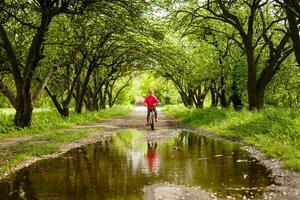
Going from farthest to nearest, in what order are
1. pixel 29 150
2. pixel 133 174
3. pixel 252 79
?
pixel 252 79 → pixel 29 150 → pixel 133 174

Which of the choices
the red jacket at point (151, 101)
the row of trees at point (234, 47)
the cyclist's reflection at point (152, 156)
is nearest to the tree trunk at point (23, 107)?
the red jacket at point (151, 101)

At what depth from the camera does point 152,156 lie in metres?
11.9

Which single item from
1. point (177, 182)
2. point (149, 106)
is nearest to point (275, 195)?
point (177, 182)

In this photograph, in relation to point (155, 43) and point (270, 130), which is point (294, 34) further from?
point (155, 43)

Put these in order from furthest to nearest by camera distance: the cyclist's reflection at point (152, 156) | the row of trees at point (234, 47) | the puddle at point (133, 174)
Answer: the row of trees at point (234, 47) → the cyclist's reflection at point (152, 156) → the puddle at point (133, 174)

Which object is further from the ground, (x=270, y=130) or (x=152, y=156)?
(x=270, y=130)

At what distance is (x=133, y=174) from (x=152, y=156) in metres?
2.84

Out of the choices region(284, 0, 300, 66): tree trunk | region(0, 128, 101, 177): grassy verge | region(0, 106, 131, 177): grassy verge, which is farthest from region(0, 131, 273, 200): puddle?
region(284, 0, 300, 66): tree trunk

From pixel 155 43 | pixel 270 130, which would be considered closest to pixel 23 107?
pixel 270 130

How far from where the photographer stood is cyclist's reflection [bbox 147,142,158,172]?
33.3 ft

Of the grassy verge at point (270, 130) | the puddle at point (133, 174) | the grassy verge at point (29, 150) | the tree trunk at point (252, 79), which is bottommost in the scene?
the puddle at point (133, 174)

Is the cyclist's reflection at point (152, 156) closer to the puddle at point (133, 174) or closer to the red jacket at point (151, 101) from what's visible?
the puddle at point (133, 174)

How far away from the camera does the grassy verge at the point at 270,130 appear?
1132 cm

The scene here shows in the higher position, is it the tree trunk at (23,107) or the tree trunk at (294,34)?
the tree trunk at (294,34)
